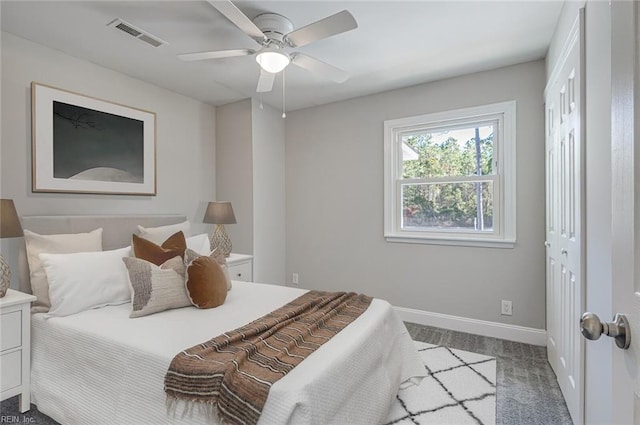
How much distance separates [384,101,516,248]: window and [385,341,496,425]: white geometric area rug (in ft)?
3.65

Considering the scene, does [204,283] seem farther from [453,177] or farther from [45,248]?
[453,177]

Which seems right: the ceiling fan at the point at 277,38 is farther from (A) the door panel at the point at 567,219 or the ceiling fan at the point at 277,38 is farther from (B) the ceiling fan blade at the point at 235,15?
(A) the door panel at the point at 567,219

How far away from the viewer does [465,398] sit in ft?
6.82

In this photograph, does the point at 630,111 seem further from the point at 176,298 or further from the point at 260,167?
the point at 260,167

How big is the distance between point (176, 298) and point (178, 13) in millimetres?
1828

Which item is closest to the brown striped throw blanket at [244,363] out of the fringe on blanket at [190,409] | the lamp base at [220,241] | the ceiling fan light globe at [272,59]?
the fringe on blanket at [190,409]

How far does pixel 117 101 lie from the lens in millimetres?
2959

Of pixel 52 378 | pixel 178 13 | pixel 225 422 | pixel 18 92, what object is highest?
pixel 178 13

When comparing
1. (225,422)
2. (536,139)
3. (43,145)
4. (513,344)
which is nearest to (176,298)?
(225,422)

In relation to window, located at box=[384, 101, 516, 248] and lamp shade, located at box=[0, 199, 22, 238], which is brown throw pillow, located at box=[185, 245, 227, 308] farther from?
window, located at box=[384, 101, 516, 248]

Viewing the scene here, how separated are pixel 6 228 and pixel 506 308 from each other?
3861mm

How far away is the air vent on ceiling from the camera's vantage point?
219cm

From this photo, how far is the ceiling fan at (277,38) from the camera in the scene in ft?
5.78

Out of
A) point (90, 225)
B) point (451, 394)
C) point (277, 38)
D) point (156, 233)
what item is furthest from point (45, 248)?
point (451, 394)
